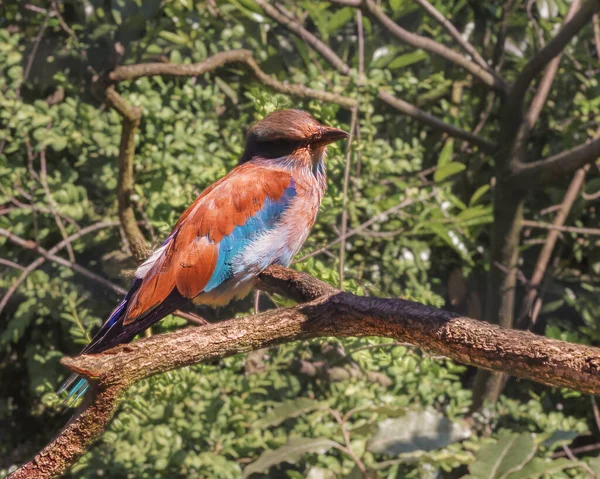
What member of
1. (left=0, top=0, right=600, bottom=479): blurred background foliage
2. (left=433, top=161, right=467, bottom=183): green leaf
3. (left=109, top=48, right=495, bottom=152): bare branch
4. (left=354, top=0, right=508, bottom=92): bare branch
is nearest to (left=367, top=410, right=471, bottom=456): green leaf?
(left=0, top=0, right=600, bottom=479): blurred background foliage

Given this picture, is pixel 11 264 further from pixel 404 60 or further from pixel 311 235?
pixel 404 60

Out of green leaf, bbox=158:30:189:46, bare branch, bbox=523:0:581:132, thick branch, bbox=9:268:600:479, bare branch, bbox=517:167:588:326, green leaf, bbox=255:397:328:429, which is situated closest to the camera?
thick branch, bbox=9:268:600:479

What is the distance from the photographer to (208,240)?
7.86ft

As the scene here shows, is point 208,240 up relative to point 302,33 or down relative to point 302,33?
down

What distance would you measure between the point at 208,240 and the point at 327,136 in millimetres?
491

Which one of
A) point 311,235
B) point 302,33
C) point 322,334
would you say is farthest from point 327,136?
point 302,33

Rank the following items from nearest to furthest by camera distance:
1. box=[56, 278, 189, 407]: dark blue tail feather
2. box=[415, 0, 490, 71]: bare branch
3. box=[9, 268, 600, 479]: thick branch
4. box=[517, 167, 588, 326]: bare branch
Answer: box=[9, 268, 600, 479]: thick branch
box=[56, 278, 189, 407]: dark blue tail feather
box=[415, 0, 490, 71]: bare branch
box=[517, 167, 588, 326]: bare branch

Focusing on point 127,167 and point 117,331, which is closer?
point 117,331

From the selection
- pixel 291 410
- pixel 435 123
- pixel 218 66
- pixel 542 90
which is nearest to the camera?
pixel 291 410

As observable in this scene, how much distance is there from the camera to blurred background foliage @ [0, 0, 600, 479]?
116 inches

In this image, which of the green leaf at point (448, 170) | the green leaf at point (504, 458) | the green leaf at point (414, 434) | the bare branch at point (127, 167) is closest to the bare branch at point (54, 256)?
the bare branch at point (127, 167)

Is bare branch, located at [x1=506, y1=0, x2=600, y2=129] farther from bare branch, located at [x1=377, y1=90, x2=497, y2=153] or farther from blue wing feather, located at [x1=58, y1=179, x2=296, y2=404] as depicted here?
blue wing feather, located at [x1=58, y1=179, x2=296, y2=404]

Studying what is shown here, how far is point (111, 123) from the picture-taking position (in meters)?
3.26

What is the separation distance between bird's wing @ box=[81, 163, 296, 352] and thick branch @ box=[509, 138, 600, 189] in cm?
118
